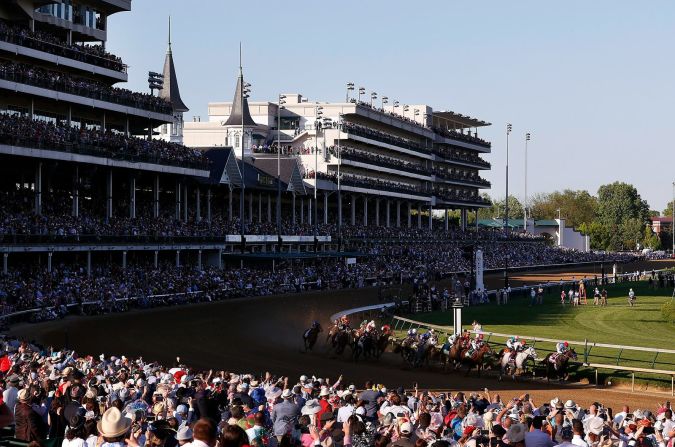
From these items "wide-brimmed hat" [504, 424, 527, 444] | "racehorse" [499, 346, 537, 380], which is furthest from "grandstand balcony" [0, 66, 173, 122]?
"wide-brimmed hat" [504, 424, 527, 444]

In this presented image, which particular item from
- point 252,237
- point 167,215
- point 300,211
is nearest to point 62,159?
point 167,215

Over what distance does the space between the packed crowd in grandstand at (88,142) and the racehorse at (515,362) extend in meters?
25.3

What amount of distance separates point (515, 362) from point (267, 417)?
52.3ft

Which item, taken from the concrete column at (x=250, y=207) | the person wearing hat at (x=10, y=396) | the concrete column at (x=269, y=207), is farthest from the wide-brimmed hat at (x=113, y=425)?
the concrete column at (x=269, y=207)

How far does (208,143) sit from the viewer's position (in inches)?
3565

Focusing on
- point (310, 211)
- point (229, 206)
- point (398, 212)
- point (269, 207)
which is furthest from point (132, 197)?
point (398, 212)

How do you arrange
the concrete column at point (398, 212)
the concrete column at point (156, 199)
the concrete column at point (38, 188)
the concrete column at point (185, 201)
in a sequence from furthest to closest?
the concrete column at point (398, 212)
the concrete column at point (185, 201)
the concrete column at point (156, 199)
the concrete column at point (38, 188)

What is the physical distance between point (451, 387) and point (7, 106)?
30519 mm

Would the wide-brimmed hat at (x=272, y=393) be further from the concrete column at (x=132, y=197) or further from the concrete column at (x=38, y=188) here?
the concrete column at (x=132, y=197)

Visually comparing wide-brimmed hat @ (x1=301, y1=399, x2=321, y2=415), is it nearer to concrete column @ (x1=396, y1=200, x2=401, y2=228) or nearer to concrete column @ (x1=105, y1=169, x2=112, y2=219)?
concrete column @ (x1=105, y1=169, x2=112, y2=219)

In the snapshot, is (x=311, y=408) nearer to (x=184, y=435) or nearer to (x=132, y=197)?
(x=184, y=435)

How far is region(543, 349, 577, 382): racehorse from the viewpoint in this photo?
27.7 meters

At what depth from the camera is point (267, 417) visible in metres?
13.3

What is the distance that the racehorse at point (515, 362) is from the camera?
2791 cm
